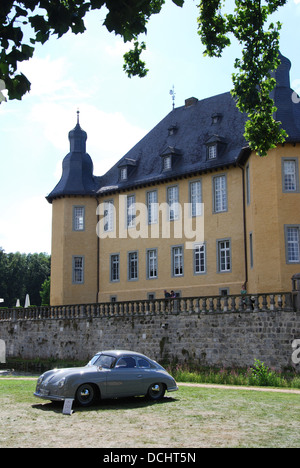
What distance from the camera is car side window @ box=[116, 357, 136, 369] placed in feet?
43.8

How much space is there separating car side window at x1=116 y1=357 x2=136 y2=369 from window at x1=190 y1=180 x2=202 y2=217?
20.0 metres

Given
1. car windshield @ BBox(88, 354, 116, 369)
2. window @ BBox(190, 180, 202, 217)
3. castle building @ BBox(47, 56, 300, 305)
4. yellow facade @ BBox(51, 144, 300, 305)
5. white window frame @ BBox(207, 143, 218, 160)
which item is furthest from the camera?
window @ BBox(190, 180, 202, 217)

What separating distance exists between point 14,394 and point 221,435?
801 centimetres

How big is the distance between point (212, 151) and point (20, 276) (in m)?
50.1

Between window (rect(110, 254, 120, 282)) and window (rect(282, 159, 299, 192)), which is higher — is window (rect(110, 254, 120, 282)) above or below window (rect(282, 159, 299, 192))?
below

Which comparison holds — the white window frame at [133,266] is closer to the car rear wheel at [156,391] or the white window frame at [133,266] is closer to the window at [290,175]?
the window at [290,175]

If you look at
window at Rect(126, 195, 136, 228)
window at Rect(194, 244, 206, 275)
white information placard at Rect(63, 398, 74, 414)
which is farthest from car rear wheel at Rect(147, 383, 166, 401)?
window at Rect(126, 195, 136, 228)

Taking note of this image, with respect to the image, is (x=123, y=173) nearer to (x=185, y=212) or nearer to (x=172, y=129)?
(x=172, y=129)

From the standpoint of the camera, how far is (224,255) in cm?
3125

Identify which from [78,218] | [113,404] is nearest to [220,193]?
[78,218]

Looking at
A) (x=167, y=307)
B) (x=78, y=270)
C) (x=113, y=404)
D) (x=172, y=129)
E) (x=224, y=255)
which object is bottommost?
(x=113, y=404)

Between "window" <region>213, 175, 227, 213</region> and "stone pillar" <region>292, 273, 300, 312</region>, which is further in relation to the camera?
"window" <region>213, 175, 227, 213</region>

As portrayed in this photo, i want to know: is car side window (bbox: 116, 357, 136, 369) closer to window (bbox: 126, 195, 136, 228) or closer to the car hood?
the car hood

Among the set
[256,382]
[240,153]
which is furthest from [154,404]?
[240,153]
